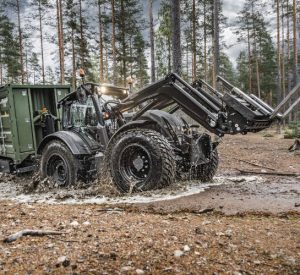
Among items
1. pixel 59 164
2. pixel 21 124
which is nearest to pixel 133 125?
pixel 59 164

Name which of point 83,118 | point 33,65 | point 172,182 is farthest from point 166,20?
point 172,182

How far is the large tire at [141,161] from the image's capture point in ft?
21.3

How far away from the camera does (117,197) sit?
663 cm

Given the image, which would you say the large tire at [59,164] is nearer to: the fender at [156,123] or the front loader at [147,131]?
the front loader at [147,131]

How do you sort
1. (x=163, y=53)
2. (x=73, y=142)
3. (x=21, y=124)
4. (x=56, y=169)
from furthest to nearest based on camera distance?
(x=163, y=53) < (x=21, y=124) < (x=56, y=169) < (x=73, y=142)

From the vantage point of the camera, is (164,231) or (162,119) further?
(162,119)

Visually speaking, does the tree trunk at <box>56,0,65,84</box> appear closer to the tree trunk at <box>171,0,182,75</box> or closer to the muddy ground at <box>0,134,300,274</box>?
the tree trunk at <box>171,0,182,75</box>

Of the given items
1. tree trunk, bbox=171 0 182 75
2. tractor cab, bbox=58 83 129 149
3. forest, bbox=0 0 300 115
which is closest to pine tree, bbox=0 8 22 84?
forest, bbox=0 0 300 115

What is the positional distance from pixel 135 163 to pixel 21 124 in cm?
455

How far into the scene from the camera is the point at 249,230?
4.05 m

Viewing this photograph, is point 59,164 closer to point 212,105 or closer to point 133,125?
point 133,125

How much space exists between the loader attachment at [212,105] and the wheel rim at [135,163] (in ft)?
3.28

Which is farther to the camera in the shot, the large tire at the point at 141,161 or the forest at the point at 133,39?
the forest at the point at 133,39

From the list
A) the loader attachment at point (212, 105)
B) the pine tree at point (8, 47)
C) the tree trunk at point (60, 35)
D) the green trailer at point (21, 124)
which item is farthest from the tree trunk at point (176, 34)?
the pine tree at point (8, 47)
